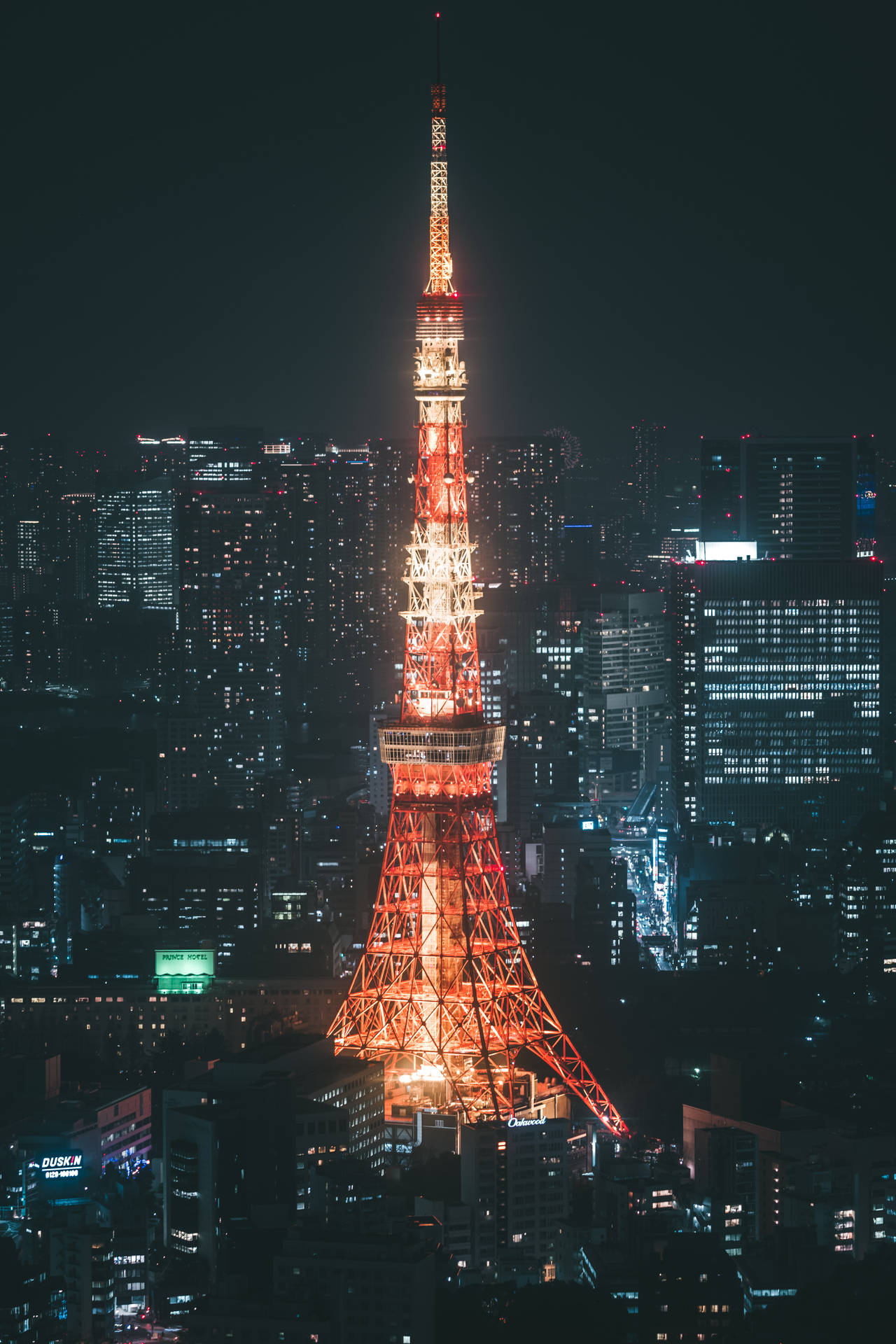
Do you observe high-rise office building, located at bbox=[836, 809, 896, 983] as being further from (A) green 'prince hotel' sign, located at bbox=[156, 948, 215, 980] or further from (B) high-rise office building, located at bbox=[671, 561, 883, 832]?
(A) green 'prince hotel' sign, located at bbox=[156, 948, 215, 980]

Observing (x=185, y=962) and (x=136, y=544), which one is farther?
(x=136, y=544)

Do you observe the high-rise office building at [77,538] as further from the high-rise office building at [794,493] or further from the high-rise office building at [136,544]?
the high-rise office building at [794,493]

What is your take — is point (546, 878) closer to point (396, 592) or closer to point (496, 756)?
point (496, 756)

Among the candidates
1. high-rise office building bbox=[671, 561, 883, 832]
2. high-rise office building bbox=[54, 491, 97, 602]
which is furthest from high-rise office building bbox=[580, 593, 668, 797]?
high-rise office building bbox=[54, 491, 97, 602]

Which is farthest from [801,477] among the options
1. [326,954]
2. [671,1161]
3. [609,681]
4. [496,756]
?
[671,1161]

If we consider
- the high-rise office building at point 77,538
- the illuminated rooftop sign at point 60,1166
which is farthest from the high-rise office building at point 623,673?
the illuminated rooftop sign at point 60,1166

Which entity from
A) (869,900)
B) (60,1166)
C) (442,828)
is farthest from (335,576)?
(60,1166)

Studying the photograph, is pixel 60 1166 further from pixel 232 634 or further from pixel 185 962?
pixel 232 634
